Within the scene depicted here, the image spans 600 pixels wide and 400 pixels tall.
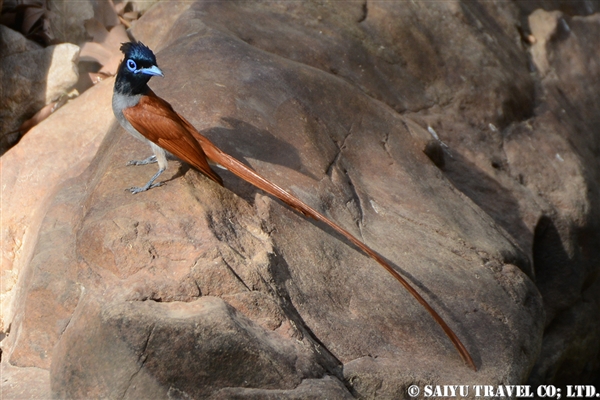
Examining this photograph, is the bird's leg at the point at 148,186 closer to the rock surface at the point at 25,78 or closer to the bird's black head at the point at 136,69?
the bird's black head at the point at 136,69

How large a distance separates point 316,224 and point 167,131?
0.92 metres

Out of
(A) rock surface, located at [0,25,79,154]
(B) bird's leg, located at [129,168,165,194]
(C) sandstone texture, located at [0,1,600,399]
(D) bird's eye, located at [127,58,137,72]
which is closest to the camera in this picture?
(C) sandstone texture, located at [0,1,600,399]

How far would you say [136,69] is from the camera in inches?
136

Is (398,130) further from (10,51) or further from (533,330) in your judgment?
(10,51)

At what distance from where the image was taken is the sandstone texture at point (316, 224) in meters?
2.95

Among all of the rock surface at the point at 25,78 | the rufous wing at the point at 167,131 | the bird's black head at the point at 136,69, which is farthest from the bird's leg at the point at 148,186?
the rock surface at the point at 25,78

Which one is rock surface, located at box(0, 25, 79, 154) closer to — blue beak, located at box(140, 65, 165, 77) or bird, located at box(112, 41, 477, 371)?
bird, located at box(112, 41, 477, 371)

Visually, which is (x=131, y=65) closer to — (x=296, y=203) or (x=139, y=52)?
(x=139, y=52)

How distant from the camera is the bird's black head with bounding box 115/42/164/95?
134 inches

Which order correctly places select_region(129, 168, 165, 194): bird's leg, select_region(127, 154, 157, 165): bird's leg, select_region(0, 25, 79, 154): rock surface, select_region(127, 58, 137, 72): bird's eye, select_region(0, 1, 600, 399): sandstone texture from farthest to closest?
select_region(0, 25, 79, 154): rock surface < select_region(127, 154, 157, 165): bird's leg < select_region(127, 58, 137, 72): bird's eye < select_region(129, 168, 165, 194): bird's leg < select_region(0, 1, 600, 399): sandstone texture

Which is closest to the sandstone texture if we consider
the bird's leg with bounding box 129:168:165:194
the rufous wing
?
the bird's leg with bounding box 129:168:165:194

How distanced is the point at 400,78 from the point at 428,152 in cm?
90

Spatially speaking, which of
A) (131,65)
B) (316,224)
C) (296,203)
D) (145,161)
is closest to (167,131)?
(145,161)

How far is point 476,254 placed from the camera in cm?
414
